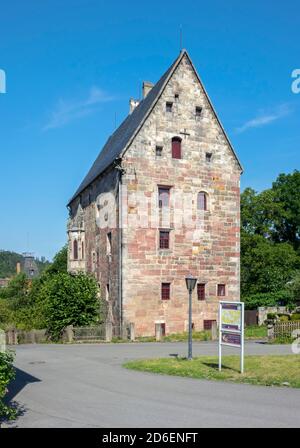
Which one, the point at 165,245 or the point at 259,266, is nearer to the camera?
the point at 165,245

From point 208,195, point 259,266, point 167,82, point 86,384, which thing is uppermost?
point 167,82

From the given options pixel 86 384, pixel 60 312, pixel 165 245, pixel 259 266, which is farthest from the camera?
pixel 259 266

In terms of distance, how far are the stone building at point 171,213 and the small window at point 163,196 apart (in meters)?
0.07

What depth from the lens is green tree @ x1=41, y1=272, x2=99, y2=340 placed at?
30.0 meters

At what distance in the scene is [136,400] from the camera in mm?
11125

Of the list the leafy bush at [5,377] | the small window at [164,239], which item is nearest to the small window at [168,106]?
the small window at [164,239]

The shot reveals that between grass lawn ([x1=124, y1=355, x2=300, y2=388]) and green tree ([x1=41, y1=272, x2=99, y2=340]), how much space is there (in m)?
13.2

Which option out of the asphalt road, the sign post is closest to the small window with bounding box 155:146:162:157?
the asphalt road

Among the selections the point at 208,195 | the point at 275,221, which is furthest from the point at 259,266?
the point at 208,195

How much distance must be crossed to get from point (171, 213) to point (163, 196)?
1.29 m

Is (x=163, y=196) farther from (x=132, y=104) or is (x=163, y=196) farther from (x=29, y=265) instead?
(x=29, y=265)
